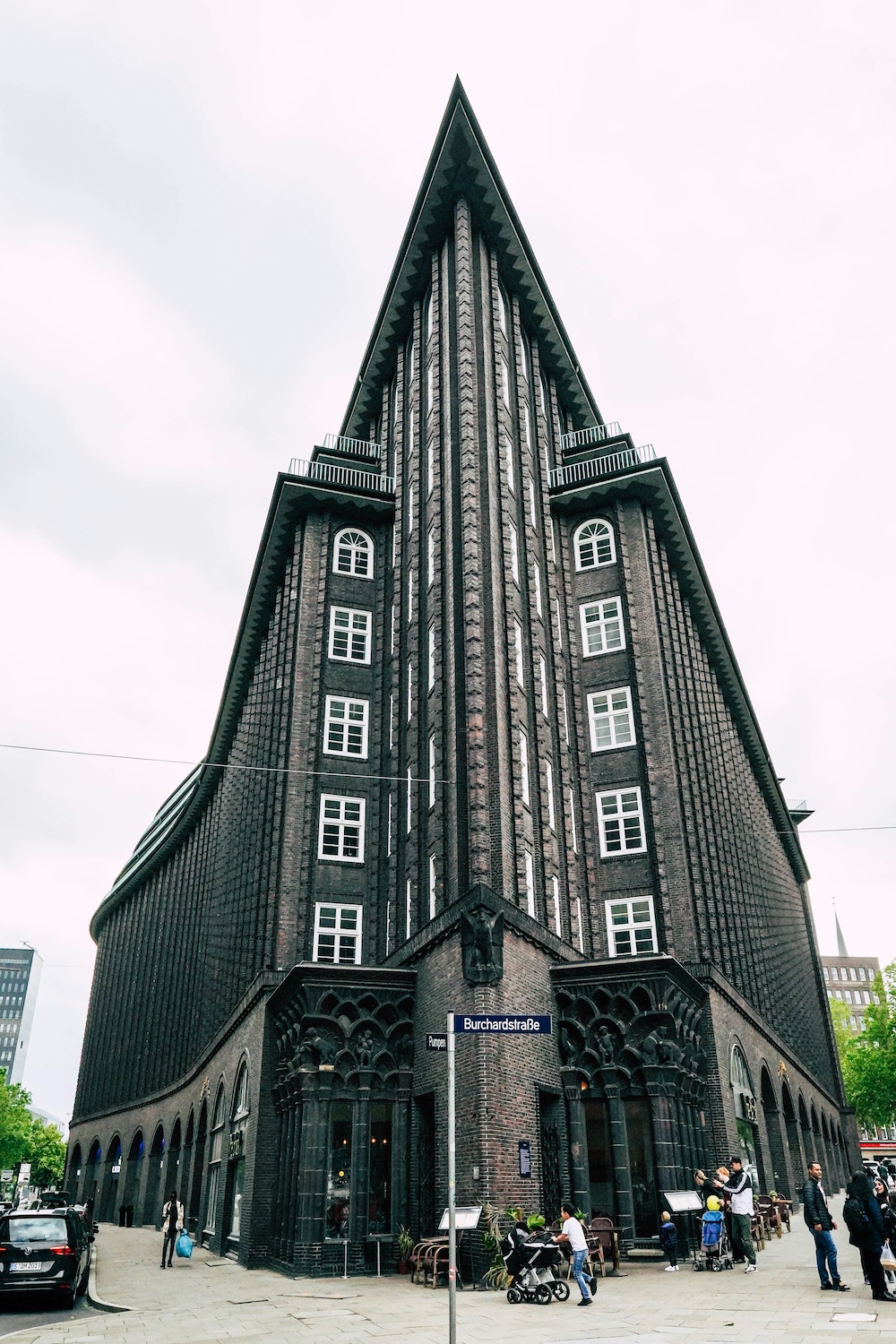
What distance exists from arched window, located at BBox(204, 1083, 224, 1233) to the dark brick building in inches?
11.2

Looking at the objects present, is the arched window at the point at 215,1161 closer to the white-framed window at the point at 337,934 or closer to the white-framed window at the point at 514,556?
the white-framed window at the point at 337,934

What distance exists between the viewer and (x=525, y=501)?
35.9 m

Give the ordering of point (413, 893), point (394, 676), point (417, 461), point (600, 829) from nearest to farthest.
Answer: point (413, 893), point (600, 829), point (394, 676), point (417, 461)

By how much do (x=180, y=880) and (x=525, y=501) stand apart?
128ft

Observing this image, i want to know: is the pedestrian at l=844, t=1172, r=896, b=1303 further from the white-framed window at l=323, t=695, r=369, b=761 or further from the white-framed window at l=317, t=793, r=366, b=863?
the white-framed window at l=323, t=695, r=369, b=761

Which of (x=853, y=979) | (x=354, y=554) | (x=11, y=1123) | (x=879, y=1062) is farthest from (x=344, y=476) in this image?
(x=853, y=979)

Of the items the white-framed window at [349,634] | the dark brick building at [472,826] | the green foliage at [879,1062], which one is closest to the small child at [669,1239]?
the dark brick building at [472,826]

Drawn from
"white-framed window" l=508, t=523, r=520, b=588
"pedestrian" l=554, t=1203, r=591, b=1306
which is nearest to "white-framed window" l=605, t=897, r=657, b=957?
"white-framed window" l=508, t=523, r=520, b=588

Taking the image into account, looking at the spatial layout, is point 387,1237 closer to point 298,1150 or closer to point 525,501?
point 298,1150

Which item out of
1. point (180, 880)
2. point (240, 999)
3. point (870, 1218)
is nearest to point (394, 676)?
point (240, 999)

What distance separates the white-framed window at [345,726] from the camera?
114 ft

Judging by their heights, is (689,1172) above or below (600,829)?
below

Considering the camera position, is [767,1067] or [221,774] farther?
[221,774]

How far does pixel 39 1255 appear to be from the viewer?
19.2 metres
